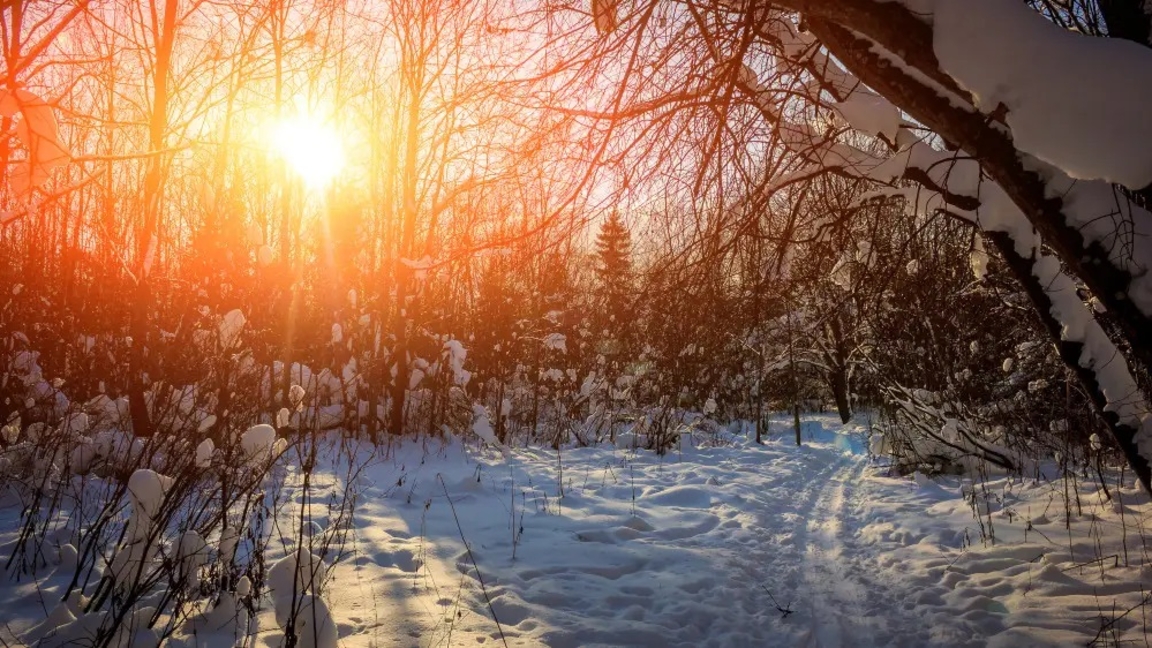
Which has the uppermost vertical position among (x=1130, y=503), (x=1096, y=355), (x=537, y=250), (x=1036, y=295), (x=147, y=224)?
(x=147, y=224)

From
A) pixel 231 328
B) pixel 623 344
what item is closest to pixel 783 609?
pixel 623 344

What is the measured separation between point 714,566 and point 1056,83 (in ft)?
11.2

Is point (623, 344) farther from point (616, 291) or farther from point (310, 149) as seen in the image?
point (310, 149)

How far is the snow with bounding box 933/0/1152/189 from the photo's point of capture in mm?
1762

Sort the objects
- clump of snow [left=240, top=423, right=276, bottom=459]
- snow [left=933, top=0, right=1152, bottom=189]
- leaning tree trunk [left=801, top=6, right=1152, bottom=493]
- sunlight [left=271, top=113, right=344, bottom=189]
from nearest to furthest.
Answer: snow [left=933, top=0, right=1152, bottom=189] < leaning tree trunk [left=801, top=6, right=1152, bottom=493] < clump of snow [left=240, top=423, right=276, bottom=459] < sunlight [left=271, top=113, right=344, bottom=189]

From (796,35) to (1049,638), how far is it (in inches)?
146

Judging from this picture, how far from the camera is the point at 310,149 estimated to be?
29.8 feet

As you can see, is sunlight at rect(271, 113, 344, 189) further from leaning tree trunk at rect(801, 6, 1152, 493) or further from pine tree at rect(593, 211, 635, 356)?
leaning tree trunk at rect(801, 6, 1152, 493)

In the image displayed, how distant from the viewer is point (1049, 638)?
9.98 ft

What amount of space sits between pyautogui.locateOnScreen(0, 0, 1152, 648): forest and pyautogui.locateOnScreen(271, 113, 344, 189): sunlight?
6 centimetres

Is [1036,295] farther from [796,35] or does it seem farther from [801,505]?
[801,505]

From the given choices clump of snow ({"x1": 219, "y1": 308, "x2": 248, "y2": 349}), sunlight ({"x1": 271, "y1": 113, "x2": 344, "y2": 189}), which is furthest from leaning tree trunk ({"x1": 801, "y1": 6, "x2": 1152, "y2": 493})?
sunlight ({"x1": 271, "y1": 113, "x2": 344, "y2": 189})

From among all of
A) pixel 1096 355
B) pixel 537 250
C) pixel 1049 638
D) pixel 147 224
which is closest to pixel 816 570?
pixel 1049 638

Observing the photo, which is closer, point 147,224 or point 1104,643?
point 1104,643
